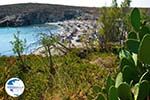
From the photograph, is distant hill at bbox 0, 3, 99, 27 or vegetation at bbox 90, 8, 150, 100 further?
distant hill at bbox 0, 3, 99, 27

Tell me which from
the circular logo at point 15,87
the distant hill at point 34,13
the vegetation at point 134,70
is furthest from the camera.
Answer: the distant hill at point 34,13

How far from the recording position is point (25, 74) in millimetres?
9125

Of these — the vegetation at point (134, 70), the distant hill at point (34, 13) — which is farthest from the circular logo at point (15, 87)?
the distant hill at point (34, 13)

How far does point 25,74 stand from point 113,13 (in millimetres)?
7358

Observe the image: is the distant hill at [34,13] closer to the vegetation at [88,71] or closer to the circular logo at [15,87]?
the vegetation at [88,71]

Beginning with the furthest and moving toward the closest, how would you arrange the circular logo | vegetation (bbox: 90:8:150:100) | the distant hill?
the distant hill, the circular logo, vegetation (bbox: 90:8:150:100)

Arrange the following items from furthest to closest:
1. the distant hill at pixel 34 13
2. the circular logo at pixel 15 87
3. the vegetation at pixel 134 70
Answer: the distant hill at pixel 34 13 → the circular logo at pixel 15 87 → the vegetation at pixel 134 70

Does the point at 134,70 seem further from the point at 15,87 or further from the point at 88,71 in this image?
the point at 88,71

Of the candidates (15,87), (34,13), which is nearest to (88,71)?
(15,87)

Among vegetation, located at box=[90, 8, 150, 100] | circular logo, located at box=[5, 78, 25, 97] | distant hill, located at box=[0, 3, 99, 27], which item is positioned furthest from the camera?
distant hill, located at box=[0, 3, 99, 27]

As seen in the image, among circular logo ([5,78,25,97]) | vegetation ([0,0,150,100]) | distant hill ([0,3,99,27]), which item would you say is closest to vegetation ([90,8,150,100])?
vegetation ([0,0,150,100])

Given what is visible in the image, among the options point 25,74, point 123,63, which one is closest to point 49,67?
point 25,74

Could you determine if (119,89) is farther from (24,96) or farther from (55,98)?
(24,96)

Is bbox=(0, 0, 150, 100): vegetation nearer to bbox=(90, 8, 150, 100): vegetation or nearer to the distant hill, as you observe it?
bbox=(90, 8, 150, 100): vegetation
